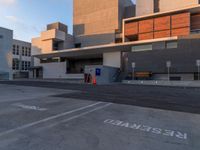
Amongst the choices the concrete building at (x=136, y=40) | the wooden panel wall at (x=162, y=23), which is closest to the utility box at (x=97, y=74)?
the concrete building at (x=136, y=40)

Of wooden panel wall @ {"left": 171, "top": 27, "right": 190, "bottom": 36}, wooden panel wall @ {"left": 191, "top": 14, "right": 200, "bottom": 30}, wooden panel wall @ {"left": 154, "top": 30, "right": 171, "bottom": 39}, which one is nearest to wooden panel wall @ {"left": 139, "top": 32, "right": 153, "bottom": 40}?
wooden panel wall @ {"left": 154, "top": 30, "right": 171, "bottom": 39}

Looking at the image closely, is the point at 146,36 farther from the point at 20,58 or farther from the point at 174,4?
Answer: the point at 20,58

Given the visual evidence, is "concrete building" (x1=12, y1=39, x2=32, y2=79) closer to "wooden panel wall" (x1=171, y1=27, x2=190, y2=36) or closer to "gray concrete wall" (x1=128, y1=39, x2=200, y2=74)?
"gray concrete wall" (x1=128, y1=39, x2=200, y2=74)

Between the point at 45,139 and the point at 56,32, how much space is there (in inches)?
1905

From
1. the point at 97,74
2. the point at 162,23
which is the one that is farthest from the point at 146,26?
the point at 97,74

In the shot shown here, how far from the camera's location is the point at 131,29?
36969 mm

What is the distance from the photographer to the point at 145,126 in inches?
189

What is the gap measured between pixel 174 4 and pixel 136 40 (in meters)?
11.6

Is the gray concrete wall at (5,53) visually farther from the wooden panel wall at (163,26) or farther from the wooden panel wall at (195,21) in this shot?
the wooden panel wall at (195,21)

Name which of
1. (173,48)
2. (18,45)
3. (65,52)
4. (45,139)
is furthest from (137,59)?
(18,45)

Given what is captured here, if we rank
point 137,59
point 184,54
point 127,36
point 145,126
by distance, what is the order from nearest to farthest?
point 145,126 → point 184,54 → point 137,59 → point 127,36

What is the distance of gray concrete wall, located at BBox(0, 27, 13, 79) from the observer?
41250 millimetres

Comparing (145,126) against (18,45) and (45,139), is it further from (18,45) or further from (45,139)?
(18,45)

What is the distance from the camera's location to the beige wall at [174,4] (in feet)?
115
